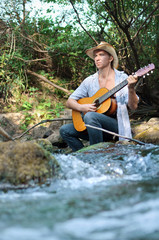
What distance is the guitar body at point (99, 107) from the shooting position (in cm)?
386

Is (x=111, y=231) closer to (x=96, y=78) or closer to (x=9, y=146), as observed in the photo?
(x=9, y=146)

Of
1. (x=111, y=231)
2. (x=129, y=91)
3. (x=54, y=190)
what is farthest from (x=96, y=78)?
(x=111, y=231)

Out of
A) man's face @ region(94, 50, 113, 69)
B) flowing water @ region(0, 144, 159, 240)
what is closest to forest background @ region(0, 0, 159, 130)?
man's face @ region(94, 50, 113, 69)

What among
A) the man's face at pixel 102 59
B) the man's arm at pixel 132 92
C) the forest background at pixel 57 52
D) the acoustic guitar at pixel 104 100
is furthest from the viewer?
the forest background at pixel 57 52

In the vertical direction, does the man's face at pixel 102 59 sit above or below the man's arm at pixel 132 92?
above

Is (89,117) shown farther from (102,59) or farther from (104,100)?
(102,59)

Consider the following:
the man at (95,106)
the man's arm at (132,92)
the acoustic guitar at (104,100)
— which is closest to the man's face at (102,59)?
the man at (95,106)

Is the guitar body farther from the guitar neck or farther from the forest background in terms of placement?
the forest background

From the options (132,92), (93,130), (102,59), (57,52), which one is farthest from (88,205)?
(57,52)

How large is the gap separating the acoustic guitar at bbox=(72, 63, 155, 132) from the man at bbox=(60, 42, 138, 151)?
7cm

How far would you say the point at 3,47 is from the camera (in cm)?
711

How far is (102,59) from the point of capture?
412cm

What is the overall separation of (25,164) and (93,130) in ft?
5.92

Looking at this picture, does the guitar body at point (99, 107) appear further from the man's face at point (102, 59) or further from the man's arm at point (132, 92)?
the man's face at point (102, 59)
